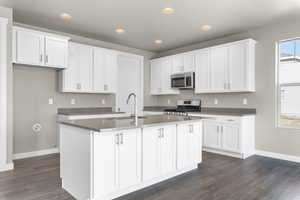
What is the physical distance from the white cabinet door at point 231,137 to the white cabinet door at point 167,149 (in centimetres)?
176

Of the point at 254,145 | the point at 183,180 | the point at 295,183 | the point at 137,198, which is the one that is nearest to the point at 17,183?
the point at 137,198

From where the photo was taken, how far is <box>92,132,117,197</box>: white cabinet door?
2117mm

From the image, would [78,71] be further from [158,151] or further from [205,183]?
[205,183]

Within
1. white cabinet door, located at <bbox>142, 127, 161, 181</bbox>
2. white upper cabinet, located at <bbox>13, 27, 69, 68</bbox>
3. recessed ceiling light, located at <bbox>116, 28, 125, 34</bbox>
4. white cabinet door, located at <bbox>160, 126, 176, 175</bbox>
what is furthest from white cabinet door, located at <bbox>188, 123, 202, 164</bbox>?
white upper cabinet, located at <bbox>13, 27, 69, 68</bbox>

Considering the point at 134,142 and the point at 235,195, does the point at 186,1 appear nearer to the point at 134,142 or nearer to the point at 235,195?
the point at 134,142

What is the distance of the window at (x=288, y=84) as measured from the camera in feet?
12.8

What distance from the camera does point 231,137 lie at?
→ 4.12 m

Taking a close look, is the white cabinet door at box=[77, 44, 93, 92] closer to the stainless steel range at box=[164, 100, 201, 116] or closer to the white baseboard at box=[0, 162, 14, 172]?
the white baseboard at box=[0, 162, 14, 172]

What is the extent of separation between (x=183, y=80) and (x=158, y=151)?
305 centimetres

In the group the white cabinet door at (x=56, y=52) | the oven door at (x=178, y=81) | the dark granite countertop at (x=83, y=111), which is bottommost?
the dark granite countertop at (x=83, y=111)

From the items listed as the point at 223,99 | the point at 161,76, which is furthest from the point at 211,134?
the point at 161,76

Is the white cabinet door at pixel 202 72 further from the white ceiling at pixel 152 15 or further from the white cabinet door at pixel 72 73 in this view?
the white cabinet door at pixel 72 73

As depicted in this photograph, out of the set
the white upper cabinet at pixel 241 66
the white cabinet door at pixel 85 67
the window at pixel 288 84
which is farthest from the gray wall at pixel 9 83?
the window at pixel 288 84

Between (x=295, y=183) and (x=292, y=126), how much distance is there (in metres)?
1.48
